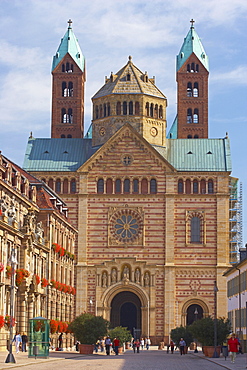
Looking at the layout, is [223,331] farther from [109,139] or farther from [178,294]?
[109,139]

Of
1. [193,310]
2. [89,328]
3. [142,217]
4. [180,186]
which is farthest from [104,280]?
[89,328]

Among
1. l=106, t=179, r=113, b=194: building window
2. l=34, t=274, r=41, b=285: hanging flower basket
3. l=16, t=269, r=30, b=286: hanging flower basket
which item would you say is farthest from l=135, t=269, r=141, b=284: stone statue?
l=16, t=269, r=30, b=286: hanging flower basket

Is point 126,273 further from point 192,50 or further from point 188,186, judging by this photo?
point 192,50

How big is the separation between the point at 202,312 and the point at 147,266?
8.13m

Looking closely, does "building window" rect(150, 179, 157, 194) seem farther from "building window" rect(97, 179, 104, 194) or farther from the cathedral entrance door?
the cathedral entrance door

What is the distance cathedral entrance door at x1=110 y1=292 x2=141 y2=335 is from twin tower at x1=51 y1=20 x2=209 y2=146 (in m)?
18.4

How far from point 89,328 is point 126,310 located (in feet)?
120

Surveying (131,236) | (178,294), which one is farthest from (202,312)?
(131,236)

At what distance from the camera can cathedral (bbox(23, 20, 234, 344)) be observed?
91.2m

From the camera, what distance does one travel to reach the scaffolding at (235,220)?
118m

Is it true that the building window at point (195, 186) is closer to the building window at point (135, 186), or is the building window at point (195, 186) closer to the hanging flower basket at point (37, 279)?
the building window at point (135, 186)

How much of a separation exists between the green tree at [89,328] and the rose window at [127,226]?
107 ft

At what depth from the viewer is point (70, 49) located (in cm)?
11144

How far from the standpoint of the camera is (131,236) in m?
92.9
